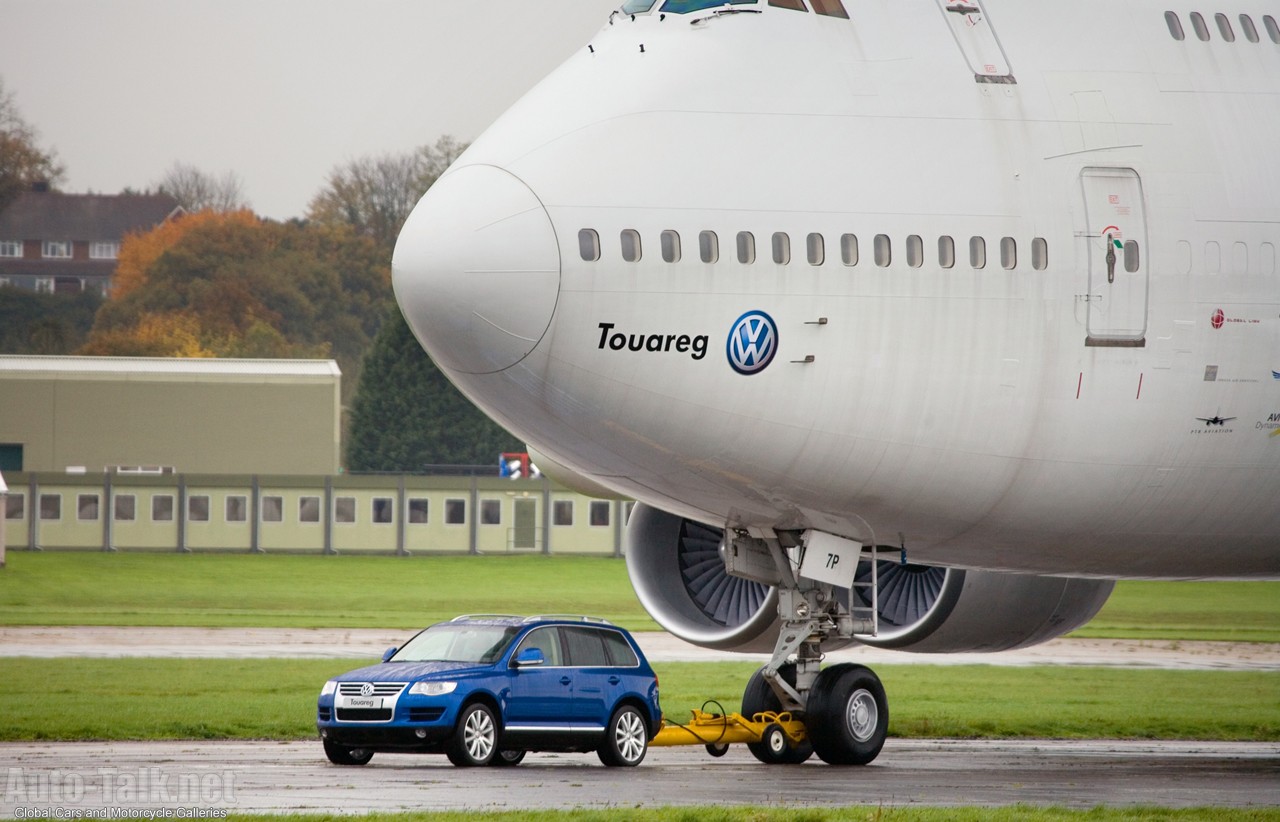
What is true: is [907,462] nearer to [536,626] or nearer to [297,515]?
[536,626]

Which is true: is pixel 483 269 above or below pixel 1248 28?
below

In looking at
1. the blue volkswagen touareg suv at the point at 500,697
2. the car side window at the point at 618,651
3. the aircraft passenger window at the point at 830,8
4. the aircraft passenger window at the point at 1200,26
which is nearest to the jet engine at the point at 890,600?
the car side window at the point at 618,651

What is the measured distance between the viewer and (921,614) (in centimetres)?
2095

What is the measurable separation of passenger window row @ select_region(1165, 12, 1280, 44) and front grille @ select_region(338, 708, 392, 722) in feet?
33.2

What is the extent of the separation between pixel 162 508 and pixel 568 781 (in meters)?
53.9

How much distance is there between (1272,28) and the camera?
1839 cm

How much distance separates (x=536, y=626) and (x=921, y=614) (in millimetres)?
4251

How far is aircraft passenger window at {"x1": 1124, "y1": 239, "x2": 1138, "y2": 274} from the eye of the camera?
54.6 ft

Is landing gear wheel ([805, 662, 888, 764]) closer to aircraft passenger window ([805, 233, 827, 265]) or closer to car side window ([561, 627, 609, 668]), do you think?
car side window ([561, 627, 609, 668])

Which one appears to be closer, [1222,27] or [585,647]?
[1222,27]

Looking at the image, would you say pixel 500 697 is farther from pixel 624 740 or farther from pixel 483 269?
pixel 483 269

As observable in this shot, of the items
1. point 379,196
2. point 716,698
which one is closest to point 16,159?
point 379,196

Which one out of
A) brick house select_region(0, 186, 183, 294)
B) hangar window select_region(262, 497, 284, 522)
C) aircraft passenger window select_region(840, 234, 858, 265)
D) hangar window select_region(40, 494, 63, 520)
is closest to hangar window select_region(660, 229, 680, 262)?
aircraft passenger window select_region(840, 234, 858, 265)
